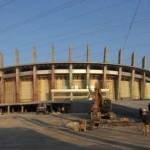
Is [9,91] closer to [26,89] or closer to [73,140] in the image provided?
[26,89]

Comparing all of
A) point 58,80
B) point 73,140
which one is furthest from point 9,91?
point 73,140

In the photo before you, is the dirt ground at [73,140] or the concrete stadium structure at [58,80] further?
the concrete stadium structure at [58,80]

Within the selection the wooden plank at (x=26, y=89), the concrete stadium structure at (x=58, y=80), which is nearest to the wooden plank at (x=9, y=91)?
the concrete stadium structure at (x=58, y=80)

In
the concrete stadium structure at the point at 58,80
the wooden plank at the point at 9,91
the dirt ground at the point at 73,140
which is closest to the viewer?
the dirt ground at the point at 73,140

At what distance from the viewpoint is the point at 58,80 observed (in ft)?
441

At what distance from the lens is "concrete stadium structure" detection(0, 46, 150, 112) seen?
129 meters

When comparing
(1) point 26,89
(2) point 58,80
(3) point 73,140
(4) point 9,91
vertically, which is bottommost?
(3) point 73,140

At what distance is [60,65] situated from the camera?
131375mm

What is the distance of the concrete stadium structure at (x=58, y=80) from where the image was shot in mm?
128875

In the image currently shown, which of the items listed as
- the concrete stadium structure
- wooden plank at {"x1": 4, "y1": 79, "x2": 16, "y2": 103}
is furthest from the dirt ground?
wooden plank at {"x1": 4, "y1": 79, "x2": 16, "y2": 103}

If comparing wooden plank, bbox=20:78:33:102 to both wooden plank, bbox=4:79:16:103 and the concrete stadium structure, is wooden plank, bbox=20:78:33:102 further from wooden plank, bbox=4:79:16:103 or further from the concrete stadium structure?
wooden plank, bbox=4:79:16:103

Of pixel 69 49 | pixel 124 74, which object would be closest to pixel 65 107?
pixel 69 49

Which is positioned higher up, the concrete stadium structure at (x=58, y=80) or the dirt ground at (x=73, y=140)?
the concrete stadium structure at (x=58, y=80)

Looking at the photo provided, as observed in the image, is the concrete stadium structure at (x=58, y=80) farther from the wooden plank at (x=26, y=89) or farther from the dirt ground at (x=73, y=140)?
the dirt ground at (x=73, y=140)
